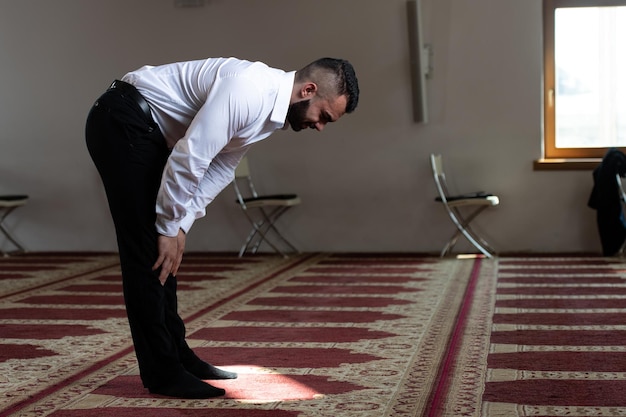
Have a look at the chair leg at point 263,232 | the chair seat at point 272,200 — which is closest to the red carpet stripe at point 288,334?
the chair seat at point 272,200

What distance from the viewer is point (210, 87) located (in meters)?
2.45

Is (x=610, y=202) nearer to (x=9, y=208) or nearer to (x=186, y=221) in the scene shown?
(x=186, y=221)

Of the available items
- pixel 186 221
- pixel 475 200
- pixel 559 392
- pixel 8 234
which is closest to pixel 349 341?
pixel 559 392

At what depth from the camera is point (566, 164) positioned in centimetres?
719

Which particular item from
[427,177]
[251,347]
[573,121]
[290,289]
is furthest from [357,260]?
[251,347]

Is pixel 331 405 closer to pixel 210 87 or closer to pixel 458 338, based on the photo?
pixel 210 87

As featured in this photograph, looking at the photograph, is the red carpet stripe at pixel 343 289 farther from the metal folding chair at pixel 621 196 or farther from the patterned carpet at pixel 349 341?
the metal folding chair at pixel 621 196

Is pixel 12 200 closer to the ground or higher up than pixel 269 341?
higher up

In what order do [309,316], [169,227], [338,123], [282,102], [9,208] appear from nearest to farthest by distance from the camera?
[282,102] < [169,227] < [309,316] < [338,123] < [9,208]

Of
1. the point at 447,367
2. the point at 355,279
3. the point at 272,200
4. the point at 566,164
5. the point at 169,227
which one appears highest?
the point at 169,227

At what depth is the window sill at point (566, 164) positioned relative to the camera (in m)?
7.17

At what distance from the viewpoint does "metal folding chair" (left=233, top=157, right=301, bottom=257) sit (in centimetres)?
763

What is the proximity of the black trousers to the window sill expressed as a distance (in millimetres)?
5117

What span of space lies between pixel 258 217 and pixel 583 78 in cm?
296
